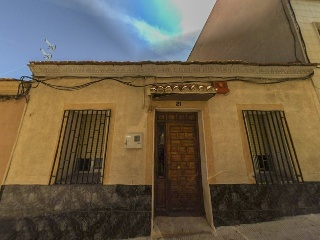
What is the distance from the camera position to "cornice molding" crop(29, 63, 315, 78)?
5.07m

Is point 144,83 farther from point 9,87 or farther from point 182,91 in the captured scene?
point 9,87

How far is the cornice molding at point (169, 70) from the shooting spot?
16.6 feet

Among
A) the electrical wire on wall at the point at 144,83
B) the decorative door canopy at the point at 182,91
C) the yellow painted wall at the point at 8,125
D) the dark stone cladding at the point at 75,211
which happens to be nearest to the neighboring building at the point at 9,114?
the yellow painted wall at the point at 8,125

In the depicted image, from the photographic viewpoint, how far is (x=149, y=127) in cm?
473

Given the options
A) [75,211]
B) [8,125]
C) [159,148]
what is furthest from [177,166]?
[8,125]

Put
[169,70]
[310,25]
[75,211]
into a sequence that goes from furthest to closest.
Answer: [310,25] < [169,70] < [75,211]

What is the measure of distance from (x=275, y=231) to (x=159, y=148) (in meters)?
3.22

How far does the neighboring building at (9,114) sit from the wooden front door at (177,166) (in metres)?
3.92

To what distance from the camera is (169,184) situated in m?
4.77

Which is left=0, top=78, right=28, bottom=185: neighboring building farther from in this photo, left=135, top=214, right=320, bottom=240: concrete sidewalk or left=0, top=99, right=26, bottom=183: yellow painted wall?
left=135, top=214, right=320, bottom=240: concrete sidewalk

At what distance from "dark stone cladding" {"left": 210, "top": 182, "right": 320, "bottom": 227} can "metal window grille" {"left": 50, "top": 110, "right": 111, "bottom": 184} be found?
3.06m

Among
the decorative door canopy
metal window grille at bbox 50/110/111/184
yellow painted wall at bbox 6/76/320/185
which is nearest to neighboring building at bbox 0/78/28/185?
yellow painted wall at bbox 6/76/320/185

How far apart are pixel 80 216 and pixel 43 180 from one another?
131 centimetres

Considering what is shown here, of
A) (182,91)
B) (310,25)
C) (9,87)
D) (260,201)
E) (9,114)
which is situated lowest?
(260,201)
